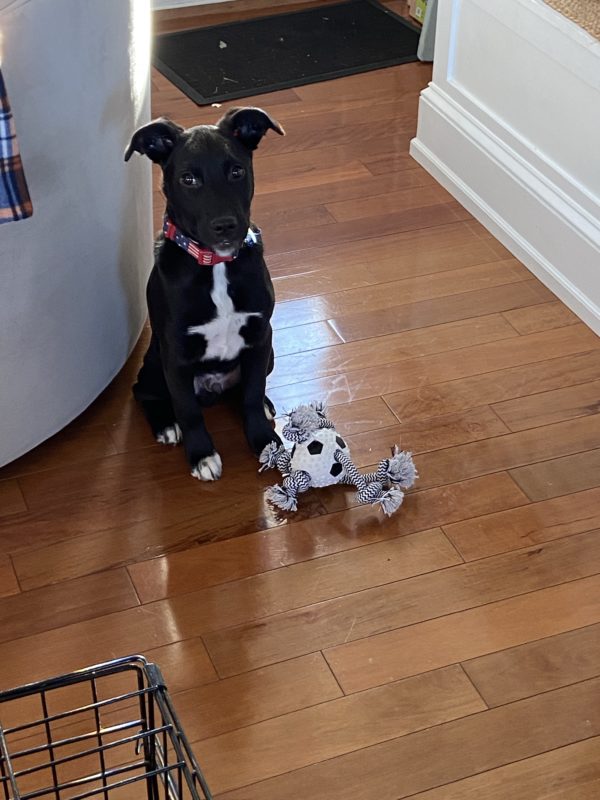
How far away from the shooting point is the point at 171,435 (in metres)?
1.96

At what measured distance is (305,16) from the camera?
3.52 meters

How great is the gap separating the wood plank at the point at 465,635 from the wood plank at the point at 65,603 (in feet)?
1.15

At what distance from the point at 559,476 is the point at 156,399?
0.75 metres

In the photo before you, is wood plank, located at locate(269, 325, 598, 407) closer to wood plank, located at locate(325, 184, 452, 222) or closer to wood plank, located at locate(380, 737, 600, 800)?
wood plank, located at locate(325, 184, 452, 222)

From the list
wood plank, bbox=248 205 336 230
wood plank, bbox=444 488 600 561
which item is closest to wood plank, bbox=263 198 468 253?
wood plank, bbox=248 205 336 230

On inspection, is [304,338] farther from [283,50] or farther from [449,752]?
[283,50]

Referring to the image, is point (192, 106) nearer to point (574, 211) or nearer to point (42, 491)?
point (574, 211)

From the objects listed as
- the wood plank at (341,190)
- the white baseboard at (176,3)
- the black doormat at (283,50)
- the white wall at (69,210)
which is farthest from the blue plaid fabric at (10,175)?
the white baseboard at (176,3)

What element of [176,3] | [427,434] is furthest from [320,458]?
[176,3]

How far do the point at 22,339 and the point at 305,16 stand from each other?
7.19ft

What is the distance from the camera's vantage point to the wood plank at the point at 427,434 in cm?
196

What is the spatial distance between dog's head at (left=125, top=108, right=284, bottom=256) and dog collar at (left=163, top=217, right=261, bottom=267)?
18 mm

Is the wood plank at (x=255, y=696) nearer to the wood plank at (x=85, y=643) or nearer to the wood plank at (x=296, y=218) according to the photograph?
the wood plank at (x=85, y=643)

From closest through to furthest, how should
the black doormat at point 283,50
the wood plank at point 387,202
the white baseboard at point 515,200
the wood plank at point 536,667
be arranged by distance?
the wood plank at point 536,667
the white baseboard at point 515,200
the wood plank at point 387,202
the black doormat at point 283,50
